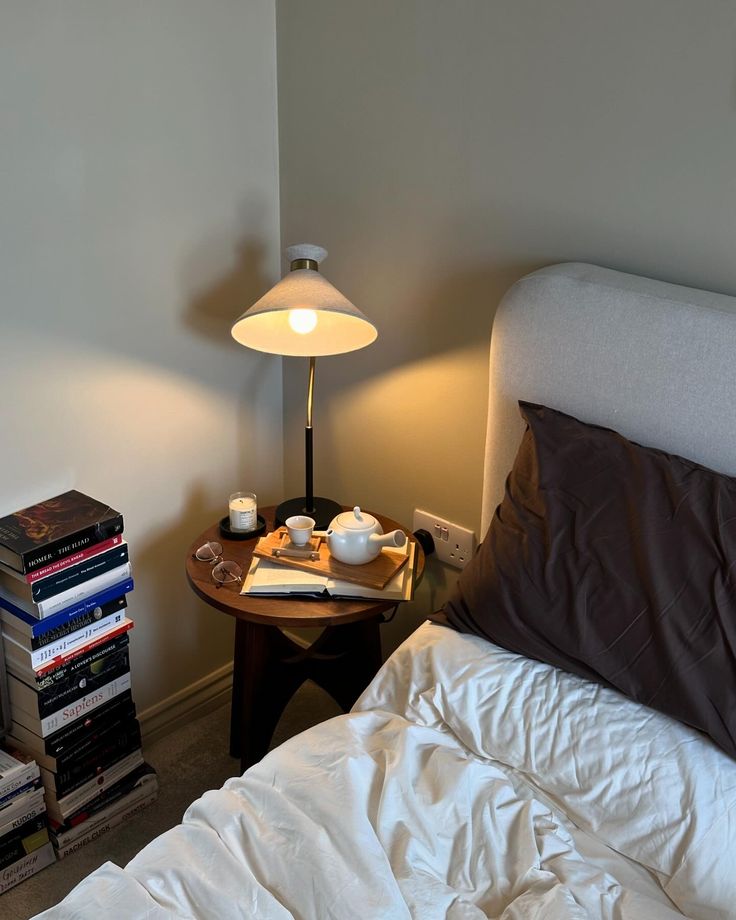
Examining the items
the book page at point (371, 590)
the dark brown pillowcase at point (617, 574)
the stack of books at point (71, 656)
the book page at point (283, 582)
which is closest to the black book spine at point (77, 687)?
the stack of books at point (71, 656)

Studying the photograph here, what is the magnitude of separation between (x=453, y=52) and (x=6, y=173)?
824mm

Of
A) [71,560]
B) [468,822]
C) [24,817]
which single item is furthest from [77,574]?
[468,822]

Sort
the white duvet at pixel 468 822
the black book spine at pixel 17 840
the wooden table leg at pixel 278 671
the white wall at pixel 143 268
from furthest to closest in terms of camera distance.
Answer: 1. the wooden table leg at pixel 278 671
2. the black book spine at pixel 17 840
3. the white wall at pixel 143 268
4. the white duvet at pixel 468 822

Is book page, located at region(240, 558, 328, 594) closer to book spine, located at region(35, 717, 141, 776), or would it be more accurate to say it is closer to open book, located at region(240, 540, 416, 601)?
open book, located at region(240, 540, 416, 601)

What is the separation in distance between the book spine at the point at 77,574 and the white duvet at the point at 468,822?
0.59m

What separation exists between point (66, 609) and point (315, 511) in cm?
54

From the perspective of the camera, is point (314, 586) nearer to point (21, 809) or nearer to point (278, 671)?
point (278, 671)

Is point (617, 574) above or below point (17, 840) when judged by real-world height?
above

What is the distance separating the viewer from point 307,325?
5.79 feet

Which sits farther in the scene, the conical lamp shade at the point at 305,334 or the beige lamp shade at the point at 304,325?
the conical lamp shade at the point at 305,334

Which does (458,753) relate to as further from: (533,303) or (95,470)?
(95,470)

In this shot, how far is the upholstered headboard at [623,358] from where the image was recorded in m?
1.37

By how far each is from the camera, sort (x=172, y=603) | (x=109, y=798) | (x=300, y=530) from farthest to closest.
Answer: (x=172, y=603)
(x=109, y=798)
(x=300, y=530)

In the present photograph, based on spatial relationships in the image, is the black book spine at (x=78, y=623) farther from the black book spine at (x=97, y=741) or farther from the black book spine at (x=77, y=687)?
the black book spine at (x=97, y=741)
